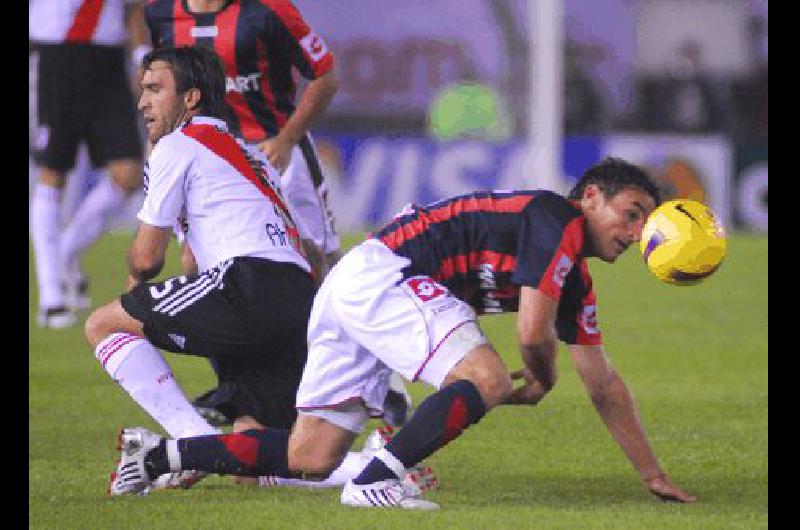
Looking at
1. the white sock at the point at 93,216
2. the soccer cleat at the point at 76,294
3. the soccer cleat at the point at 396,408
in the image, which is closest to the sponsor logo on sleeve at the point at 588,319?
the soccer cleat at the point at 396,408

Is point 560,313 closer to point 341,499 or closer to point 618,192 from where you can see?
point 618,192

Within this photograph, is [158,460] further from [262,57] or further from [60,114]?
[60,114]

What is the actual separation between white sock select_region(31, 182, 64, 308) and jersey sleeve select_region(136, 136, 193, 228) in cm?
534

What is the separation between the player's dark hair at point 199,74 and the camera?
7.16 m

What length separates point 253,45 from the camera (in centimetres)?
881

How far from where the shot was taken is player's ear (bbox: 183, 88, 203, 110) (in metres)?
7.18

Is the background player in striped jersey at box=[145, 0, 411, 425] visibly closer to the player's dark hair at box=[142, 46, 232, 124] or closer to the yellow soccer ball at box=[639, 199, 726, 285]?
the player's dark hair at box=[142, 46, 232, 124]

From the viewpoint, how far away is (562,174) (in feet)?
70.5

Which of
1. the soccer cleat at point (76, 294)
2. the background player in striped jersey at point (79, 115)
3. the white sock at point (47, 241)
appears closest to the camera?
the white sock at point (47, 241)

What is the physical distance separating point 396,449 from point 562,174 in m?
15.4

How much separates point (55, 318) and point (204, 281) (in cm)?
557

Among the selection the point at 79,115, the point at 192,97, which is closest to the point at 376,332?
the point at 192,97

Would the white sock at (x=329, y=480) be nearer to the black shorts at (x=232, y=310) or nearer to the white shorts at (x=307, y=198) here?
the black shorts at (x=232, y=310)

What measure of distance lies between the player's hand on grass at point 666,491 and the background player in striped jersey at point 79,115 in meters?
6.35
